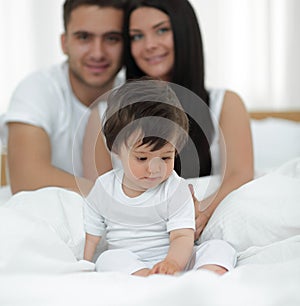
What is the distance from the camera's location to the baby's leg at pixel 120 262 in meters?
0.93

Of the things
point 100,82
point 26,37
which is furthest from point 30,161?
point 26,37

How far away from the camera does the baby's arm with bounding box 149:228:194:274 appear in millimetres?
887

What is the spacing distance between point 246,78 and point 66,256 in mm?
2158

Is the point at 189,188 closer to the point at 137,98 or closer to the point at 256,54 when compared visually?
the point at 137,98

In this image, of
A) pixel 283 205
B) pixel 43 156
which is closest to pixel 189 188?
pixel 283 205

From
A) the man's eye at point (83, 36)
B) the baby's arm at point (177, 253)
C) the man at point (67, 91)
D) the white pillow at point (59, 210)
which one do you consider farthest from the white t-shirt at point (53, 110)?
the baby's arm at point (177, 253)

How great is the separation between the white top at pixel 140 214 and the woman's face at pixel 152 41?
781mm

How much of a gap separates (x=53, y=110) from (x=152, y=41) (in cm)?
39

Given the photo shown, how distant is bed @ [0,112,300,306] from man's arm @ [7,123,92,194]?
0.98ft

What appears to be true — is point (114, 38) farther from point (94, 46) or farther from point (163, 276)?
point (163, 276)

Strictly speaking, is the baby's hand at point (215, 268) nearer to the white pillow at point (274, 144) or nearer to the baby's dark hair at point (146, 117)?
the baby's dark hair at point (146, 117)

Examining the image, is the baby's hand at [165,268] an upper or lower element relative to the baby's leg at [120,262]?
upper

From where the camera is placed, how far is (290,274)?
833mm

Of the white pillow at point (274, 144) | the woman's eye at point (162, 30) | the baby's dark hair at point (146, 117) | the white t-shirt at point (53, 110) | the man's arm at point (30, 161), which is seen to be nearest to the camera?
the baby's dark hair at point (146, 117)
